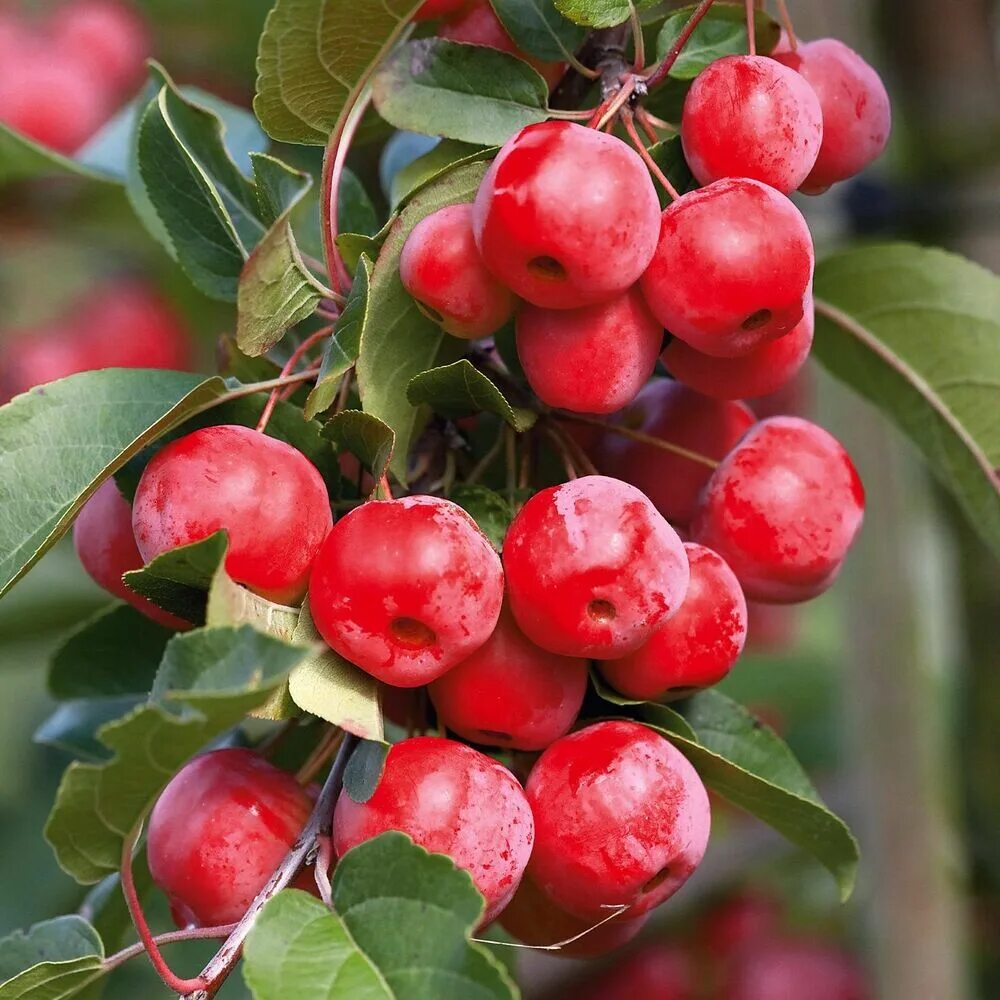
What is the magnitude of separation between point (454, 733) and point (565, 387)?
0.19 meters

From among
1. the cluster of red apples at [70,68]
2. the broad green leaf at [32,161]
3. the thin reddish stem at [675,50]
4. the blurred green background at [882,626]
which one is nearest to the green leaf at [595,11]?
the thin reddish stem at [675,50]

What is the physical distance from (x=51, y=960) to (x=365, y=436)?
32 cm

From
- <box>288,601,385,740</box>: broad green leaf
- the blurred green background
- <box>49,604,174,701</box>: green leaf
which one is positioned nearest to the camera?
<box>288,601,385,740</box>: broad green leaf

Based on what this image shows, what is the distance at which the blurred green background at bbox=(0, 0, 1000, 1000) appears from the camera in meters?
1.33

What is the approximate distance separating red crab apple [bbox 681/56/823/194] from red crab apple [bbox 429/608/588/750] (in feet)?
0.79

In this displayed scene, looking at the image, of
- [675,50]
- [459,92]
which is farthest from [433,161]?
[675,50]

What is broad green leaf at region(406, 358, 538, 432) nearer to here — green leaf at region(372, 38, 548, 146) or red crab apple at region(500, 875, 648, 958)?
green leaf at region(372, 38, 548, 146)

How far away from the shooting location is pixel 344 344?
1.97ft

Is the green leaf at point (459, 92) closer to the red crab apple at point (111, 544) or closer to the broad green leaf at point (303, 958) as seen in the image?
the red crab apple at point (111, 544)

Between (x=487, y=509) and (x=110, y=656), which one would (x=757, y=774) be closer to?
(x=487, y=509)

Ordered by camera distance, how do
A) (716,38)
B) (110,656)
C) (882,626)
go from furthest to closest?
1. (882,626)
2. (110,656)
3. (716,38)

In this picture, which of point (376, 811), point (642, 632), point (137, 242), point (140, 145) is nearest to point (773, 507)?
point (642, 632)

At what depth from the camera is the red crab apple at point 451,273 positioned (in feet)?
1.94

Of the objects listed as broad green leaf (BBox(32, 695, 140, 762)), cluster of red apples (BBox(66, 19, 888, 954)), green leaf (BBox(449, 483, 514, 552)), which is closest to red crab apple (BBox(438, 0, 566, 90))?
cluster of red apples (BBox(66, 19, 888, 954))
